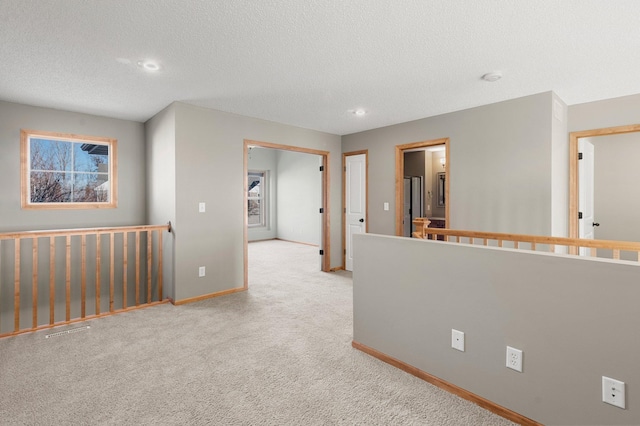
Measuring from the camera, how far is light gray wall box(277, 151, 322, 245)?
8609 millimetres

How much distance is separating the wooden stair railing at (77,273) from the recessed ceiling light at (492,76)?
3.90 meters

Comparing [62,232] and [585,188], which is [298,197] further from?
[585,188]

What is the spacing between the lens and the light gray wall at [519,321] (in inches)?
57.4

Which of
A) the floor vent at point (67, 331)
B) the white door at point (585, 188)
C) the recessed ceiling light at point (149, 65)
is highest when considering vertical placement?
the recessed ceiling light at point (149, 65)

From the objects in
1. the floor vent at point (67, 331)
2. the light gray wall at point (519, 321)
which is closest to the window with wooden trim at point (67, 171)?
the floor vent at point (67, 331)

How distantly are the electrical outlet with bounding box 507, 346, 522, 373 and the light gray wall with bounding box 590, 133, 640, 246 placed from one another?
4.94 m

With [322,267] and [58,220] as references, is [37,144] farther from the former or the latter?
[322,267]

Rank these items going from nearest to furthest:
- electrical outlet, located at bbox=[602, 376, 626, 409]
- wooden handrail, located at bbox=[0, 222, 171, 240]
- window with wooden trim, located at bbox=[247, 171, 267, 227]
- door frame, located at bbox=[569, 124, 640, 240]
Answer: electrical outlet, located at bbox=[602, 376, 626, 409] < wooden handrail, located at bbox=[0, 222, 171, 240] < door frame, located at bbox=[569, 124, 640, 240] < window with wooden trim, located at bbox=[247, 171, 267, 227]

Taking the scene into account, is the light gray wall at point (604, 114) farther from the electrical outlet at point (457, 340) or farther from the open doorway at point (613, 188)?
the electrical outlet at point (457, 340)

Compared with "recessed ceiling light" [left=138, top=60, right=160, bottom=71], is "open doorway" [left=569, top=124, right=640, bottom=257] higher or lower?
lower

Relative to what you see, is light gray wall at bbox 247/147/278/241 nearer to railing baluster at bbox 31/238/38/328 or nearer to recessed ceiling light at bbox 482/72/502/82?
railing baluster at bbox 31/238/38/328

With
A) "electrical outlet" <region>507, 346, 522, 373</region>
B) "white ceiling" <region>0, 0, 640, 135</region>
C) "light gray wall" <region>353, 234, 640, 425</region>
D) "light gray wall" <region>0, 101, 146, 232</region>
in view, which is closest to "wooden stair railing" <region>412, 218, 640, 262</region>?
"light gray wall" <region>353, 234, 640, 425</region>

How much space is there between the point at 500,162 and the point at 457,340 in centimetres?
267

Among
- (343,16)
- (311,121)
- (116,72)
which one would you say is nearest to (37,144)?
(116,72)
